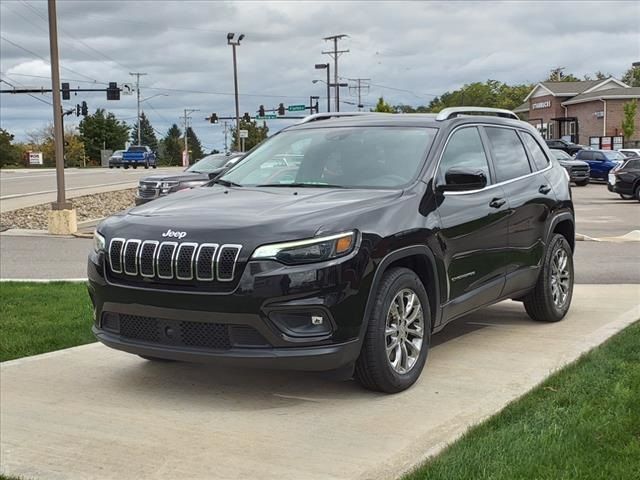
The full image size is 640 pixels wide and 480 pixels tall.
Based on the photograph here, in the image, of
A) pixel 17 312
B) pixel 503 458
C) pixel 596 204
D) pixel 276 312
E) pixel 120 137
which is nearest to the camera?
pixel 503 458

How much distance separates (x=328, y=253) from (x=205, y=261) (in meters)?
0.69

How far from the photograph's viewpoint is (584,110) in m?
68.4

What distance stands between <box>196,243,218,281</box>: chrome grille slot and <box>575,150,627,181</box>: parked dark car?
121 feet

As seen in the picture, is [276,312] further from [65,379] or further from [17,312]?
[17,312]

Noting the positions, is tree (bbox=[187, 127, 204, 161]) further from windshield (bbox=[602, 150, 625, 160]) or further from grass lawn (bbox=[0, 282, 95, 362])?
grass lawn (bbox=[0, 282, 95, 362])

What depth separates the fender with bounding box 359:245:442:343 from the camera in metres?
4.61

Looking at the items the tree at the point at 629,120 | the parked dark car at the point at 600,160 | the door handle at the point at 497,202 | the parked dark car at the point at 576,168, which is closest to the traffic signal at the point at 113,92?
the parked dark car at the point at 576,168

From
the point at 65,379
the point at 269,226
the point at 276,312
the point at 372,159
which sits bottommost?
the point at 65,379

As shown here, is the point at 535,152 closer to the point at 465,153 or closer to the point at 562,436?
the point at 465,153

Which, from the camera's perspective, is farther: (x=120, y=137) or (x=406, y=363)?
(x=120, y=137)

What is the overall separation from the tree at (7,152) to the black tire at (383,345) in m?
93.5

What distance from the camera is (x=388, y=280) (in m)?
4.79

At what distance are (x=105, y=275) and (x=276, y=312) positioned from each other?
118cm

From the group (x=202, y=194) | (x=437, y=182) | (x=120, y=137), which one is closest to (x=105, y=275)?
(x=202, y=194)
